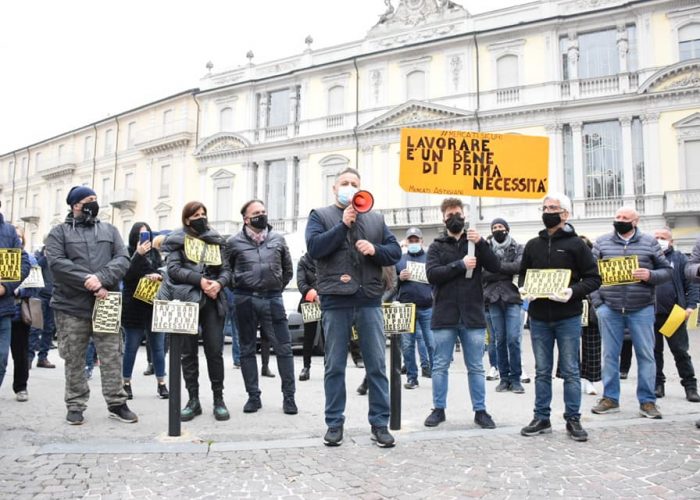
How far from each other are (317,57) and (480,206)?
43.6 ft

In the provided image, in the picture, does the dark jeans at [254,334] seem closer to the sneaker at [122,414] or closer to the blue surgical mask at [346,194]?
the sneaker at [122,414]

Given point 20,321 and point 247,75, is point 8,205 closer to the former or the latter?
point 247,75

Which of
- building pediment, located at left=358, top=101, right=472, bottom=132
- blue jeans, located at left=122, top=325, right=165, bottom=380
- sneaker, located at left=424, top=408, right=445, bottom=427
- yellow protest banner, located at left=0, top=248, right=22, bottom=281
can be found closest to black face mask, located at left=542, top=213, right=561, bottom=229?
sneaker, located at left=424, top=408, right=445, bottom=427

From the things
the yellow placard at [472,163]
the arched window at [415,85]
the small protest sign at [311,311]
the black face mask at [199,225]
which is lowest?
the small protest sign at [311,311]

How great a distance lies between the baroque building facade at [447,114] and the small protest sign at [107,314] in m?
11.7

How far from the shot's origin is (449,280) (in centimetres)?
527

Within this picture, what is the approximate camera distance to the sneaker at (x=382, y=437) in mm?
4324

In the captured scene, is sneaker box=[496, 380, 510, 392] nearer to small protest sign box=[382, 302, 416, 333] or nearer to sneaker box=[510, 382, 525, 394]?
sneaker box=[510, 382, 525, 394]

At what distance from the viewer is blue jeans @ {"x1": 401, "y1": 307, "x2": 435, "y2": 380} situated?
732 centimetres

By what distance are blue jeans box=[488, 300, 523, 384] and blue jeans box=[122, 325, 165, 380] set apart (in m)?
4.02

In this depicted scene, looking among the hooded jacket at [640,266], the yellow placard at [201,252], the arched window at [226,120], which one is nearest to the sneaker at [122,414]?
the yellow placard at [201,252]

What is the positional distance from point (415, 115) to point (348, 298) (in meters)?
25.4

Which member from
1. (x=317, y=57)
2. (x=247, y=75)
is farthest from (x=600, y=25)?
(x=247, y=75)

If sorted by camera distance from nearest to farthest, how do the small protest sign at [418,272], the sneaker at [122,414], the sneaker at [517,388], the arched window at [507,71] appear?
the sneaker at [122,414]
the sneaker at [517,388]
the small protest sign at [418,272]
the arched window at [507,71]
